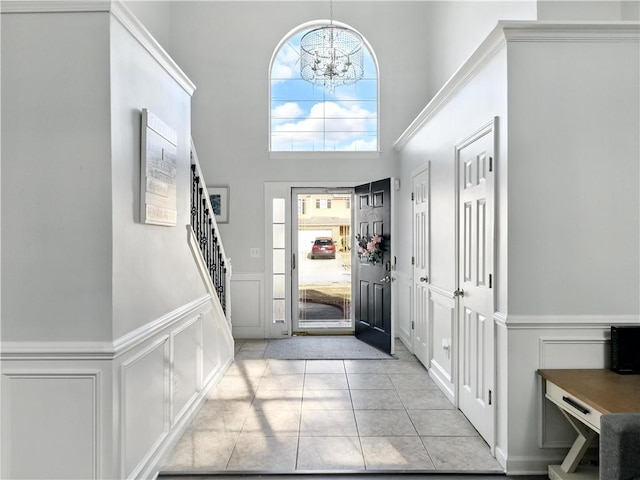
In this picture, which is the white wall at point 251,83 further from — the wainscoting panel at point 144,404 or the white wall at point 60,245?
the white wall at point 60,245

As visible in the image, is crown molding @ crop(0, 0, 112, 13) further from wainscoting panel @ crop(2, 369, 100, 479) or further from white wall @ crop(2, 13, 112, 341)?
wainscoting panel @ crop(2, 369, 100, 479)

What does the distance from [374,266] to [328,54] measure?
256 cm

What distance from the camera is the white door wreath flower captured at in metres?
5.11

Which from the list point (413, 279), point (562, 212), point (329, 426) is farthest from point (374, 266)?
point (562, 212)

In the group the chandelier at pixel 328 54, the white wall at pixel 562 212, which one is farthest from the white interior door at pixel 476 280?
the chandelier at pixel 328 54

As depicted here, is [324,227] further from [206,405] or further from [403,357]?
[206,405]

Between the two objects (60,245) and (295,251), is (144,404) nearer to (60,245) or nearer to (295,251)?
(60,245)

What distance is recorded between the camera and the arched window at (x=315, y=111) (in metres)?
5.85

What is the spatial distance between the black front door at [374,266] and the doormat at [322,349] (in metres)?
0.17

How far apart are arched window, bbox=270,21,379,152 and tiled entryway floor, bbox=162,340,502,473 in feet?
10.3

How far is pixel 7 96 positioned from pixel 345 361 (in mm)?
3785

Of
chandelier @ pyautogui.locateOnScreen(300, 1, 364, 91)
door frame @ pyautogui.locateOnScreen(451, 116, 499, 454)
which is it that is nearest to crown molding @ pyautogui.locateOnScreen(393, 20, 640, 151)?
door frame @ pyautogui.locateOnScreen(451, 116, 499, 454)

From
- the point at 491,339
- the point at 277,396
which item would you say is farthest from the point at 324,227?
the point at 491,339

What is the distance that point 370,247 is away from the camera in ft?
17.0
